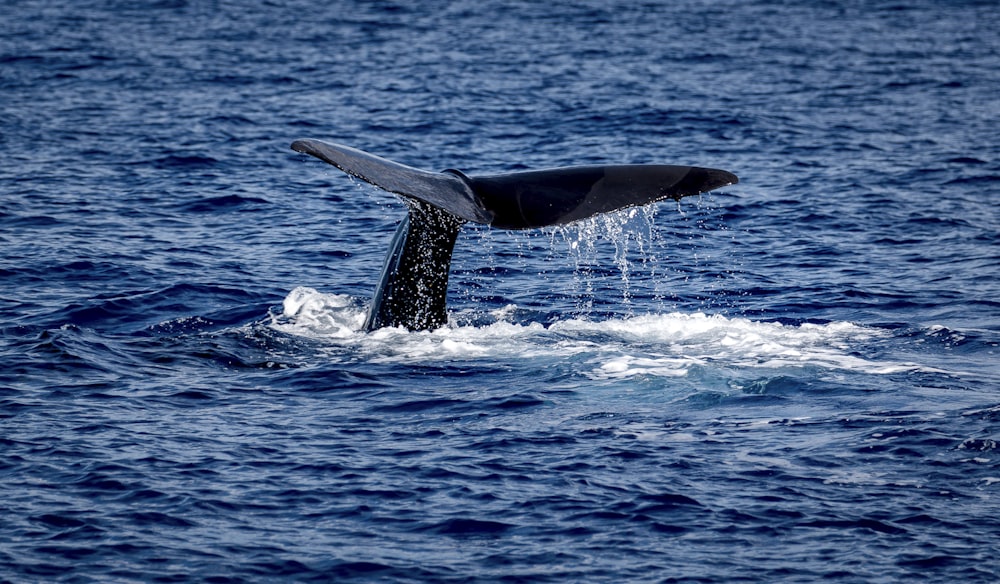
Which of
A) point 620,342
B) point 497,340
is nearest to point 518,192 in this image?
point 497,340

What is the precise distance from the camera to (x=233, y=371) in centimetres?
1188

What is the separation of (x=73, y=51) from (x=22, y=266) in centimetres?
1606

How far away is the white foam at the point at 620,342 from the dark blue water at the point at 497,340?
5cm

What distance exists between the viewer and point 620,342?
12930 mm

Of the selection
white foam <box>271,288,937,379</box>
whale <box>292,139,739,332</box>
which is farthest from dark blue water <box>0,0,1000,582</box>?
whale <box>292,139,739,332</box>

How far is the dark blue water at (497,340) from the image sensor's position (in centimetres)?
868

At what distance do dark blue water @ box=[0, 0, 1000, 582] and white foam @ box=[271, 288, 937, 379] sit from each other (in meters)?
0.05

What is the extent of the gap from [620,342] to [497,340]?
123 cm

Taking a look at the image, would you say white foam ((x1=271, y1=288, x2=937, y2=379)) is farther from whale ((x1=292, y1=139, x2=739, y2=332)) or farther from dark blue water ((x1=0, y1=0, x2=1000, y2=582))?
whale ((x1=292, y1=139, x2=739, y2=332))

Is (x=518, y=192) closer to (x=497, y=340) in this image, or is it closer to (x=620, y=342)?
(x=497, y=340)

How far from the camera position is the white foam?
12094mm

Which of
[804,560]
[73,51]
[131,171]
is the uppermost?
[73,51]

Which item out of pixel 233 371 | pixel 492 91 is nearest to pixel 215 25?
pixel 492 91

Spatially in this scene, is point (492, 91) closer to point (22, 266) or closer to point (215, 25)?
point (215, 25)
